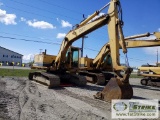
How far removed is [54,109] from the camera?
7570 mm

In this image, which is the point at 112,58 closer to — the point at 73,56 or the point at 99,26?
the point at 99,26

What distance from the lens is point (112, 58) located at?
1013cm

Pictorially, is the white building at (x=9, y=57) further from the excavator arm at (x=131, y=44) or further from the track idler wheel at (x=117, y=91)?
the track idler wheel at (x=117, y=91)

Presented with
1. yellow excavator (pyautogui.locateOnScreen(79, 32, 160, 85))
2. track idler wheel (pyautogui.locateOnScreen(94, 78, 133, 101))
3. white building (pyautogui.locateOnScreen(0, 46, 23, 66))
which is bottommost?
track idler wheel (pyautogui.locateOnScreen(94, 78, 133, 101))

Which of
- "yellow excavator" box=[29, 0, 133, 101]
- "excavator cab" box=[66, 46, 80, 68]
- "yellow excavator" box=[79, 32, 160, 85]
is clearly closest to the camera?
"yellow excavator" box=[29, 0, 133, 101]

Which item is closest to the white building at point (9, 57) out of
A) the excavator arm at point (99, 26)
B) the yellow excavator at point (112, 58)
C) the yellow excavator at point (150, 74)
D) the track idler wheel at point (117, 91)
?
the yellow excavator at point (150, 74)

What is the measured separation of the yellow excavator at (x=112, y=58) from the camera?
9000 mm

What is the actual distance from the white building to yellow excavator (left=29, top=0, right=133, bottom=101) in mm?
57662

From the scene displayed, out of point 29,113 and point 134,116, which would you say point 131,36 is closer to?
point 134,116

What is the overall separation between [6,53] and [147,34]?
64836 mm

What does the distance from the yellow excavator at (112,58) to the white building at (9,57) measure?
57.7 meters

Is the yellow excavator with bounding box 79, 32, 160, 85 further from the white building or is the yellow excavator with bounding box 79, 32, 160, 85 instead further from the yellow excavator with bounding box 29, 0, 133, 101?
the white building

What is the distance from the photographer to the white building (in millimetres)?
72438

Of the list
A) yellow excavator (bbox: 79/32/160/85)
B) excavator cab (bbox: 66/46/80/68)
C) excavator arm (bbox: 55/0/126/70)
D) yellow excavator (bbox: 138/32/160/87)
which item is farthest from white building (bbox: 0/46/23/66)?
excavator arm (bbox: 55/0/126/70)
